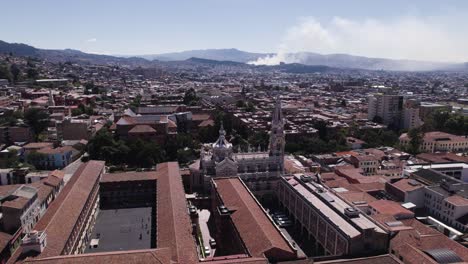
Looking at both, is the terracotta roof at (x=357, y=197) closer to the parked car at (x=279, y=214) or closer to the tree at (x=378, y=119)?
the parked car at (x=279, y=214)

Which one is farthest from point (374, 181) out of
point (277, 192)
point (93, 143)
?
point (93, 143)

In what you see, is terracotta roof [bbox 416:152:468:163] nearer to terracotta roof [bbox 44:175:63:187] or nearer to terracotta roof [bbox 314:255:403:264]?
terracotta roof [bbox 314:255:403:264]

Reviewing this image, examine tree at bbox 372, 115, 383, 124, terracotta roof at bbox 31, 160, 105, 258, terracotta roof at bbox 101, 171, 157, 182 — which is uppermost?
tree at bbox 372, 115, 383, 124

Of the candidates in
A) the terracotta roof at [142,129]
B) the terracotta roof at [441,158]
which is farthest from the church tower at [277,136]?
the terracotta roof at [142,129]

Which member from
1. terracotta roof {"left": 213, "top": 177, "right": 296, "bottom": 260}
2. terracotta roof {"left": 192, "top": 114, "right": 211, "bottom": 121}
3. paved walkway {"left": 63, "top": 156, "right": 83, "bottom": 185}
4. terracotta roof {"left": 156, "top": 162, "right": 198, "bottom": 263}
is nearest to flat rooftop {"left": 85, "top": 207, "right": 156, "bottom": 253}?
terracotta roof {"left": 156, "top": 162, "right": 198, "bottom": 263}

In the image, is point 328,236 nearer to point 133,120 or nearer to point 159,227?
point 159,227

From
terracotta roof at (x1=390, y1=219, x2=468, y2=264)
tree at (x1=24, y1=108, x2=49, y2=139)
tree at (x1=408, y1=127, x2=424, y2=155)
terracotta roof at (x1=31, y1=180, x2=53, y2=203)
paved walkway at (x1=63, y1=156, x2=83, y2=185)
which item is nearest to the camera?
terracotta roof at (x1=390, y1=219, x2=468, y2=264)
